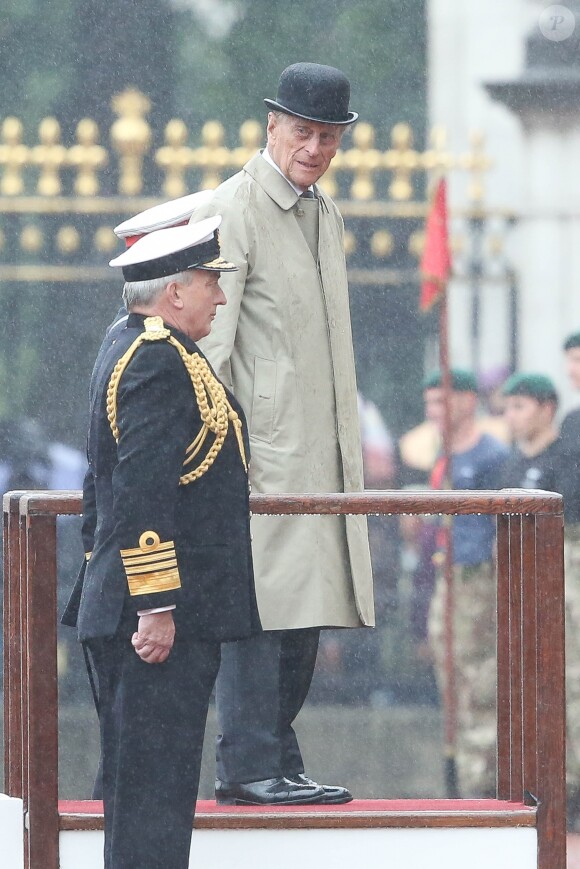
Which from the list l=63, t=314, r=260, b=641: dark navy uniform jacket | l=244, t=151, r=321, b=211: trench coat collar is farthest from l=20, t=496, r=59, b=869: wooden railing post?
l=244, t=151, r=321, b=211: trench coat collar

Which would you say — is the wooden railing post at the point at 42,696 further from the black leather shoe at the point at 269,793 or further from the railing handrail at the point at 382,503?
the black leather shoe at the point at 269,793

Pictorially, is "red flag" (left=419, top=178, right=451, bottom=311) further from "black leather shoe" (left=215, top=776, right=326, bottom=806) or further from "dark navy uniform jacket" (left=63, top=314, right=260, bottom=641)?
"dark navy uniform jacket" (left=63, top=314, right=260, bottom=641)

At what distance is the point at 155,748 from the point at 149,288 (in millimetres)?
772

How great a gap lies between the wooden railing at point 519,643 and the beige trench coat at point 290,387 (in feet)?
0.91

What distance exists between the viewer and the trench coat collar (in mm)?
3900

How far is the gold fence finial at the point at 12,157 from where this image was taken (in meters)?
6.98

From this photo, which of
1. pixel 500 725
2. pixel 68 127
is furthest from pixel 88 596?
pixel 68 127

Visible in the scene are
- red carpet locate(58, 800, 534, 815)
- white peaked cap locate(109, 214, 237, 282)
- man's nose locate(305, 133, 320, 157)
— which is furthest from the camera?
man's nose locate(305, 133, 320, 157)

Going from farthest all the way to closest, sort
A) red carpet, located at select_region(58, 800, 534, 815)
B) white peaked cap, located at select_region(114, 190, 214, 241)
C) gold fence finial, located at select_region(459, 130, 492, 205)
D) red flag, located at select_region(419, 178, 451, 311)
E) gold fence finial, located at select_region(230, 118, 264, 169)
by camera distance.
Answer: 1. gold fence finial, located at select_region(459, 130, 492, 205)
2. gold fence finial, located at select_region(230, 118, 264, 169)
3. red flag, located at select_region(419, 178, 451, 311)
4. red carpet, located at select_region(58, 800, 534, 815)
5. white peaked cap, located at select_region(114, 190, 214, 241)

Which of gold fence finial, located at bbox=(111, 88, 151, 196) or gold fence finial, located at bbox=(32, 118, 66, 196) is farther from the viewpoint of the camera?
gold fence finial, located at bbox=(111, 88, 151, 196)

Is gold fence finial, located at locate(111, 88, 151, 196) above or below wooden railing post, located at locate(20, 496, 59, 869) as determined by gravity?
above

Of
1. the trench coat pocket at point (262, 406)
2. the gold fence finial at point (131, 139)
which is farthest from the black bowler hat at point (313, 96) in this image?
the gold fence finial at point (131, 139)

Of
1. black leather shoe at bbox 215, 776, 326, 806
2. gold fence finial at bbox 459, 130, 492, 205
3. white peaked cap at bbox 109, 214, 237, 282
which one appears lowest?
black leather shoe at bbox 215, 776, 326, 806

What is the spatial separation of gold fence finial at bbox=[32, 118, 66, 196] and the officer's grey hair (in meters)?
3.88
